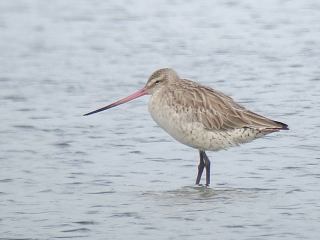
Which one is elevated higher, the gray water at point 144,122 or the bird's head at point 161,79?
the bird's head at point 161,79

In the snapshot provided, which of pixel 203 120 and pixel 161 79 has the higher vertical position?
pixel 161 79

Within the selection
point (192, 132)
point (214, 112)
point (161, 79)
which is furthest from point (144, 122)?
point (192, 132)

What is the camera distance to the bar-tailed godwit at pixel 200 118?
9422 mm

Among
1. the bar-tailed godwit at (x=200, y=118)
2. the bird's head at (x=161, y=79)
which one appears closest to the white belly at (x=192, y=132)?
the bar-tailed godwit at (x=200, y=118)

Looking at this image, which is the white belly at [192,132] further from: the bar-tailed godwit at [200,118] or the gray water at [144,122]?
the gray water at [144,122]

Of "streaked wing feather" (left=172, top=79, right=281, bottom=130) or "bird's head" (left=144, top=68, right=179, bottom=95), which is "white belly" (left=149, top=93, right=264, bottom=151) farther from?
"bird's head" (left=144, top=68, right=179, bottom=95)

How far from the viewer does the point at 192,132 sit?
9398mm

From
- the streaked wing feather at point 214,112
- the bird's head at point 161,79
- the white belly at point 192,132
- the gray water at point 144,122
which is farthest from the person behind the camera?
the bird's head at point 161,79

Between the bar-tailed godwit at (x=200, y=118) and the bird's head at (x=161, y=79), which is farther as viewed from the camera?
the bird's head at (x=161, y=79)

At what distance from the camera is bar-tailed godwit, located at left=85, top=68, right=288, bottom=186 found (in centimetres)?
942

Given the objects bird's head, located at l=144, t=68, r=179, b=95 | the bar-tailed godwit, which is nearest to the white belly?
the bar-tailed godwit

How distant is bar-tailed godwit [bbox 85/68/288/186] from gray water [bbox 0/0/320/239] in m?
0.29

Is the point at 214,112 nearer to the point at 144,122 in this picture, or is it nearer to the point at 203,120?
the point at 203,120

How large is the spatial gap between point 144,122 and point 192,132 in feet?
6.24
